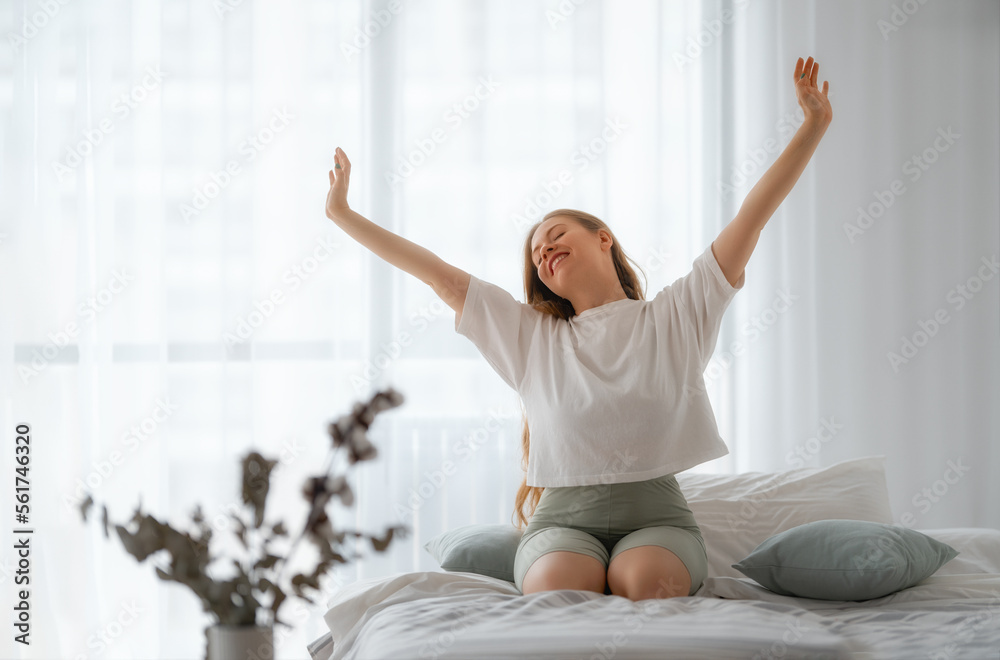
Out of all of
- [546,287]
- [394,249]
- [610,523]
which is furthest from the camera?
[546,287]

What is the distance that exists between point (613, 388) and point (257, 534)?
31.8 inches

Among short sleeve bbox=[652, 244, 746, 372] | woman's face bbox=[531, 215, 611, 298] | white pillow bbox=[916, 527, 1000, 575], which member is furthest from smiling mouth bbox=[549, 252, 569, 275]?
white pillow bbox=[916, 527, 1000, 575]

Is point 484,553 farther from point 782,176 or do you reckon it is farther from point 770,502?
point 782,176

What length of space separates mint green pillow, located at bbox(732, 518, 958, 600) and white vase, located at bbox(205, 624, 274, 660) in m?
0.94

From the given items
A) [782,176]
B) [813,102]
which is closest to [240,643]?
[782,176]

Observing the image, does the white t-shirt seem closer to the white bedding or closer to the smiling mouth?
the smiling mouth

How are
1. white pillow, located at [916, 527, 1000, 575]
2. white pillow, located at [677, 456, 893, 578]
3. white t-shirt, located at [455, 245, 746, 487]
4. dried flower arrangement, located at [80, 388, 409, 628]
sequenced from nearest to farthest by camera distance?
dried flower arrangement, located at [80, 388, 409, 628]
white t-shirt, located at [455, 245, 746, 487]
white pillow, located at [916, 527, 1000, 575]
white pillow, located at [677, 456, 893, 578]

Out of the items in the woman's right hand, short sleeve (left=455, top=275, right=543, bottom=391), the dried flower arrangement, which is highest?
the woman's right hand

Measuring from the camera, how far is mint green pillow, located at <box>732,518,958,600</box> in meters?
1.28

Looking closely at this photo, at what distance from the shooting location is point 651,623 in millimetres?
981

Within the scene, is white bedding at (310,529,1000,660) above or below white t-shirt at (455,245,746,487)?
below

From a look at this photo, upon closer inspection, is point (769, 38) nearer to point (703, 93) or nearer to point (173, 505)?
point (703, 93)

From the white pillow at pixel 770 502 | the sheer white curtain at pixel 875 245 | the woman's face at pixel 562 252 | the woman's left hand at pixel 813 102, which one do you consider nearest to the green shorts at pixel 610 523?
the white pillow at pixel 770 502

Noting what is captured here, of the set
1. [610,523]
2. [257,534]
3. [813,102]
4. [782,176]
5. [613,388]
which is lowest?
[610,523]
